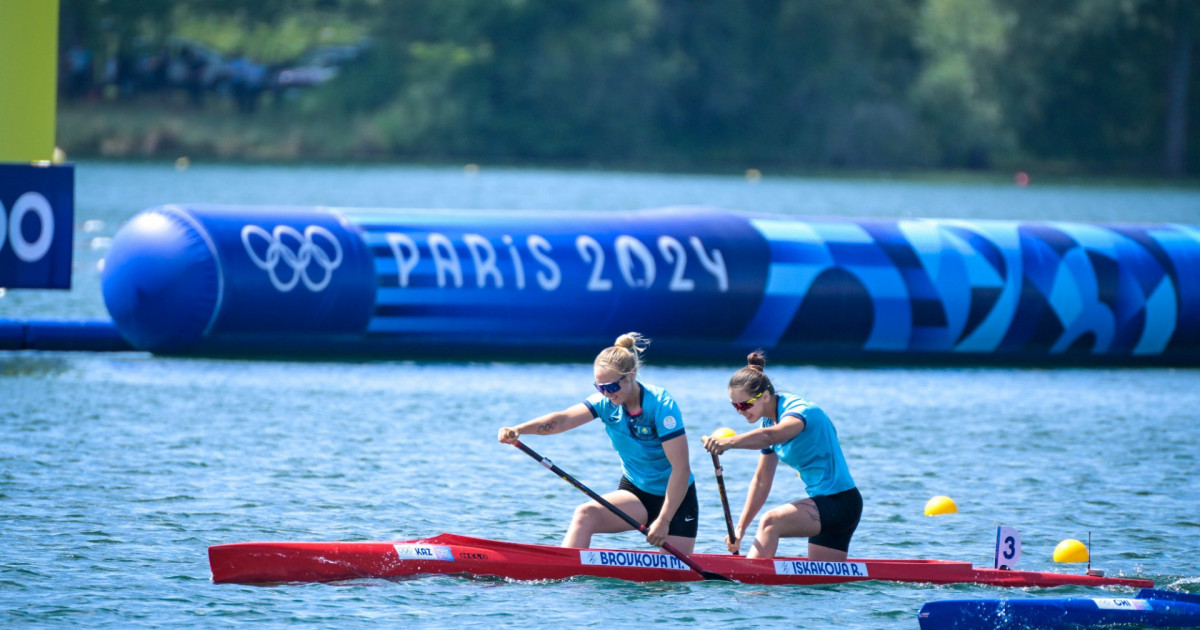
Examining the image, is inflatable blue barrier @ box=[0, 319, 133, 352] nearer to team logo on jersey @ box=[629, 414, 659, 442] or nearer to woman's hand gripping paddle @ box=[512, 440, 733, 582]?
woman's hand gripping paddle @ box=[512, 440, 733, 582]

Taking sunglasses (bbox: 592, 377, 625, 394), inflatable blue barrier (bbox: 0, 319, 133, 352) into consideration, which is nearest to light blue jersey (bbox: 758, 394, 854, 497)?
sunglasses (bbox: 592, 377, 625, 394)

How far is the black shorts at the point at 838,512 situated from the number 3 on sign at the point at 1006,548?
92 cm

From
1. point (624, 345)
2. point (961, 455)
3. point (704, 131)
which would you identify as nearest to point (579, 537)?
point (624, 345)

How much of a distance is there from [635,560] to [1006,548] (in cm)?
230

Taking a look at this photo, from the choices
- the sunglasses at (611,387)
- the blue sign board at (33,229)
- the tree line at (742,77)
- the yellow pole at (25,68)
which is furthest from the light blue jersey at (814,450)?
the tree line at (742,77)

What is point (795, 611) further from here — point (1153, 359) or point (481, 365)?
point (1153, 359)

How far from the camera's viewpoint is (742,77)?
7500 centimetres

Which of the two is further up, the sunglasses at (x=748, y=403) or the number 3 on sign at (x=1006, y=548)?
the sunglasses at (x=748, y=403)

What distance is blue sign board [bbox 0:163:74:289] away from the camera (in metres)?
11.9

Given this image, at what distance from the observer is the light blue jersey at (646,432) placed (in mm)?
9492

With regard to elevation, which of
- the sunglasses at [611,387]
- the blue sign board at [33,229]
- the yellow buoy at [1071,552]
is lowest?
the yellow buoy at [1071,552]

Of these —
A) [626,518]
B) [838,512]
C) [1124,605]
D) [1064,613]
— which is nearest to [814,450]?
[838,512]

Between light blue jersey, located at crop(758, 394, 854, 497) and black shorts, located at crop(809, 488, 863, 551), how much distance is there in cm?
4

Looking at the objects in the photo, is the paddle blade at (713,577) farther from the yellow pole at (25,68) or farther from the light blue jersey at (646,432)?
the yellow pole at (25,68)
